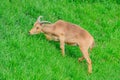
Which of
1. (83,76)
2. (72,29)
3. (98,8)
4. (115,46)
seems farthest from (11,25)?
(98,8)

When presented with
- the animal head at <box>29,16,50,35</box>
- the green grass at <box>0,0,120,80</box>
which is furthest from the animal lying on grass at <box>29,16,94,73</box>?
the green grass at <box>0,0,120,80</box>

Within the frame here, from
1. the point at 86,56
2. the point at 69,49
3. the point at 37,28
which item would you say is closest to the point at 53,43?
the point at 69,49

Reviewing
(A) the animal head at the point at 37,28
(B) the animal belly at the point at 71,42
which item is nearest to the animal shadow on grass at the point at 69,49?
(A) the animal head at the point at 37,28

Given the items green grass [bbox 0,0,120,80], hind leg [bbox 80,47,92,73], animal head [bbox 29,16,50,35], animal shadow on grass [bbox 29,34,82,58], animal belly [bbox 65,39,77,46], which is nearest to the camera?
green grass [bbox 0,0,120,80]

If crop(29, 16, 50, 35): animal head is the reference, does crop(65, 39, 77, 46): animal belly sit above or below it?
below

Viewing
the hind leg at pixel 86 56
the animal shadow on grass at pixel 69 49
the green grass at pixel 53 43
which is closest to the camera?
the green grass at pixel 53 43

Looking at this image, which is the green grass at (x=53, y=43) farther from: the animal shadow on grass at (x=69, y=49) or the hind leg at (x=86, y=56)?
the hind leg at (x=86, y=56)

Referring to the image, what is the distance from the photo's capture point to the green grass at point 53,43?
10133mm

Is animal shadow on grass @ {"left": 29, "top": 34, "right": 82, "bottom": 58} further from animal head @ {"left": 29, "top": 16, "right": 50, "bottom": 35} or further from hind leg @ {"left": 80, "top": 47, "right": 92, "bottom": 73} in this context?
hind leg @ {"left": 80, "top": 47, "right": 92, "bottom": 73}

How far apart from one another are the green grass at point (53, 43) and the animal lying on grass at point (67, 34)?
0.68ft

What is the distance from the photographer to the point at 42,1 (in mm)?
14477

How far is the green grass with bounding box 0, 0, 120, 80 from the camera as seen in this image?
10.1m

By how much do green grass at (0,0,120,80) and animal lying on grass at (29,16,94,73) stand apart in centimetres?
21

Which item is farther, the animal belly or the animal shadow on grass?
the animal shadow on grass
